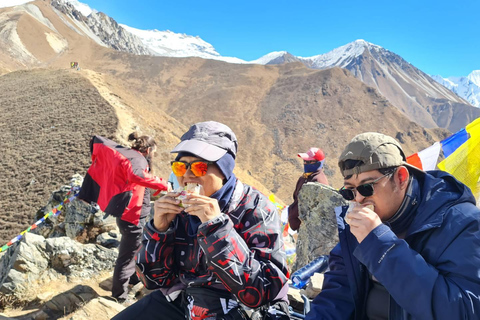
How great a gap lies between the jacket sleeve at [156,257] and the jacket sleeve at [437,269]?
1465 millimetres

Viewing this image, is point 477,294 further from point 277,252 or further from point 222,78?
point 222,78

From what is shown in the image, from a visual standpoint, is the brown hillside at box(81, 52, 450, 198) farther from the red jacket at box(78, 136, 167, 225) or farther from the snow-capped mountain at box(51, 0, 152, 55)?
the snow-capped mountain at box(51, 0, 152, 55)

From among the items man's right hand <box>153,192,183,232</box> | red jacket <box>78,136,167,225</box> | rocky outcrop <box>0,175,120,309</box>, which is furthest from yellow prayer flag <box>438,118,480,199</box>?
rocky outcrop <box>0,175,120,309</box>

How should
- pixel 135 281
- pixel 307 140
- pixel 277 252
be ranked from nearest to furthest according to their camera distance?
pixel 277 252 → pixel 135 281 → pixel 307 140

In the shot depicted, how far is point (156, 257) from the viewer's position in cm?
244

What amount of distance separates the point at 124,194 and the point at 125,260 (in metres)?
0.98

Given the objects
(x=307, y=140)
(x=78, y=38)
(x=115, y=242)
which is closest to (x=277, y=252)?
(x=115, y=242)

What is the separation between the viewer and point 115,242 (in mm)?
7117

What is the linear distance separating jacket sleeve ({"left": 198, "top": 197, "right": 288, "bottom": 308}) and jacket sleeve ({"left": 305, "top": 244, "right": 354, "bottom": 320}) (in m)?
0.29

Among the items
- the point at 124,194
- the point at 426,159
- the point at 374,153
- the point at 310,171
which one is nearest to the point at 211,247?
the point at 374,153

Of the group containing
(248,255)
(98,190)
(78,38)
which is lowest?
(98,190)

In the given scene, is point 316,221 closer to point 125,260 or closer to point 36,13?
point 125,260

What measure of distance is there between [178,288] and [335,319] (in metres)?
1.21

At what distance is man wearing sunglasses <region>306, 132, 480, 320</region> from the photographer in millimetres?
1522
